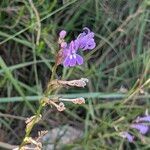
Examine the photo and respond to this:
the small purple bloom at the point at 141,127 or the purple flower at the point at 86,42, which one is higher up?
the purple flower at the point at 86,42

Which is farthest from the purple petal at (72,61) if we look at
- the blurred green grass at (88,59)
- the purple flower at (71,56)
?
the blurred green grass at (88,59)

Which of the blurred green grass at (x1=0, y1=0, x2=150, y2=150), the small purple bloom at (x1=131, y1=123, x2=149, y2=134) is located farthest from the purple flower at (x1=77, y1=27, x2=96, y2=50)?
the small purple bloom at (x1=131, y1=123, x2=149, y2=134)

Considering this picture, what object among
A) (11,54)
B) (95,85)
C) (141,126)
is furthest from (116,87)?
(11,54)

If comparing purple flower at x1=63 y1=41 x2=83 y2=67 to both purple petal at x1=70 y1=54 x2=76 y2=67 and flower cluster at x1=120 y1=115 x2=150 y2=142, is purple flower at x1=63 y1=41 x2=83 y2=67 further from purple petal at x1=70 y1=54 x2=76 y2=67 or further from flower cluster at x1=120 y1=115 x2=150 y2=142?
flower cluster at x1=120 y1=115 x2=150 y2=142

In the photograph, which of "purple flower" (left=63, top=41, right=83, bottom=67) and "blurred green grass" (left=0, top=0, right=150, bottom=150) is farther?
"blurred green grass" (left=0, top=0, right=150, bottom=150)

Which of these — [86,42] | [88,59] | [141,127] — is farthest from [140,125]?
[86,42]

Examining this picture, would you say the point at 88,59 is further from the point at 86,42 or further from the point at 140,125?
the point at 86,42

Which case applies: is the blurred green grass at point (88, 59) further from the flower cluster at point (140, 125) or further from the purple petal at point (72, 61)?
the purple petal at point (72, 61)

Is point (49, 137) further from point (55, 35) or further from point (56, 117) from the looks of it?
point (55, 35)

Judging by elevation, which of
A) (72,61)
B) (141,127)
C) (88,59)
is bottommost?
(141,127)
